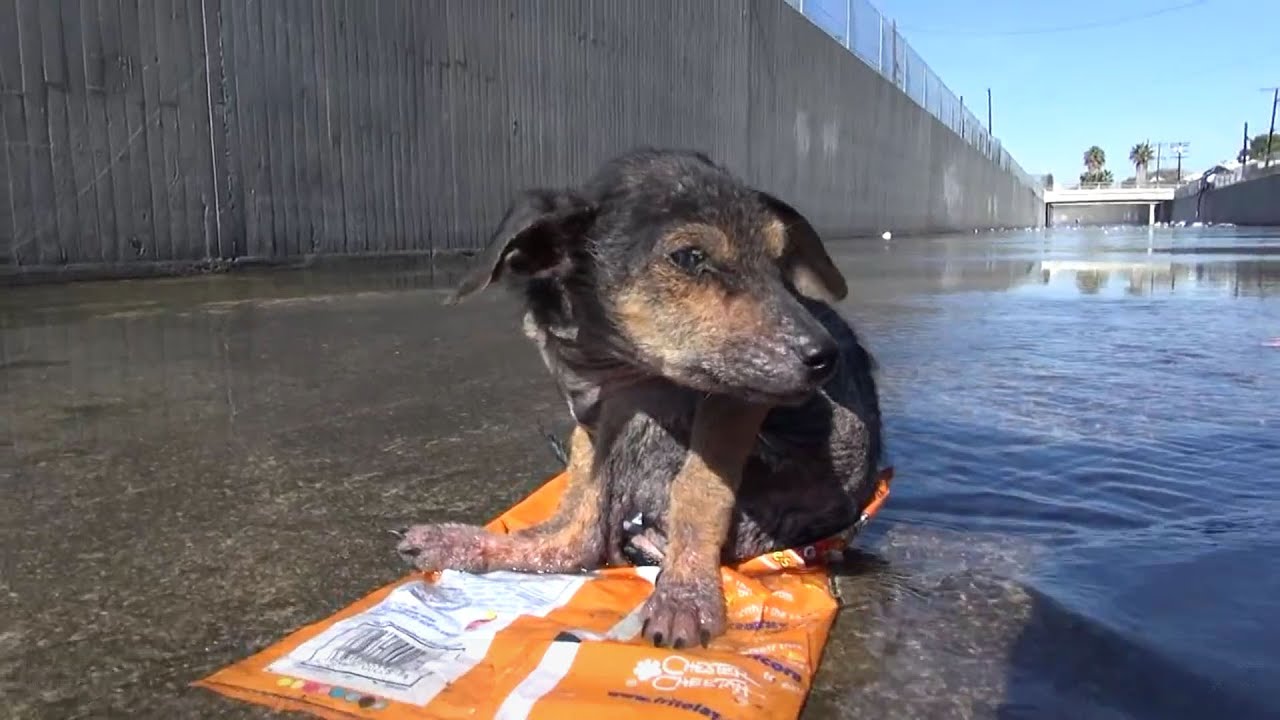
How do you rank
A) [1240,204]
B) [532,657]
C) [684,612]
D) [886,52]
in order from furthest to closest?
1. [1240,204]
2. [886,52]
3. [684,612]
4. [532,657]

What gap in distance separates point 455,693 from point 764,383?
38.0 inches

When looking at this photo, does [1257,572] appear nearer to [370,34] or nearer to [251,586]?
[251,586]

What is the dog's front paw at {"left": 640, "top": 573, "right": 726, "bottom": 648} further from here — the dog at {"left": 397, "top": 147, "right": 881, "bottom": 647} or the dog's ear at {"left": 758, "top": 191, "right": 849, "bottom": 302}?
the dog's ear at {"left": 758, "top": 191, "right": 849, "bottom": 302}

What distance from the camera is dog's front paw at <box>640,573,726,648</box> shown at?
83.5 inches

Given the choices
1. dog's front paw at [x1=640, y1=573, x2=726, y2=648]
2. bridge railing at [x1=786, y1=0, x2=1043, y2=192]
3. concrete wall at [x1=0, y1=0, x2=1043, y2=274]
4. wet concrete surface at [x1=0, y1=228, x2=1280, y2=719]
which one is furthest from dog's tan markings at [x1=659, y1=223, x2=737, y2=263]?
bridge railing at [x1=786, y1=0, x2=1043, y2=192]

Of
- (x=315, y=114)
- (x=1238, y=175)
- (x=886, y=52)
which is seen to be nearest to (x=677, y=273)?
(x=315, y=114)

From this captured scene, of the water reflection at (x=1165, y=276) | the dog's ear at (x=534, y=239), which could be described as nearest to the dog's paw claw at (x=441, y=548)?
the dog's ear at (x=534, y=239)

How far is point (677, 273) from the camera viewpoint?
249 cm

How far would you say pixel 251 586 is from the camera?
2.39 metres

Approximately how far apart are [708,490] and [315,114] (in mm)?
10022

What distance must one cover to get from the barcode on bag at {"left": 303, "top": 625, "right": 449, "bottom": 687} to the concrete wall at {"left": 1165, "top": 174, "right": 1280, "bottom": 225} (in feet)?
219

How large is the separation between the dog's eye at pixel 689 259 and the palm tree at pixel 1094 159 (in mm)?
179977

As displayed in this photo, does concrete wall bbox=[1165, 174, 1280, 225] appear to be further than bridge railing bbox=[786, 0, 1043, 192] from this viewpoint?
Yes

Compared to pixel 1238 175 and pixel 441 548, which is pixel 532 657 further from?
pixel 1238 175
